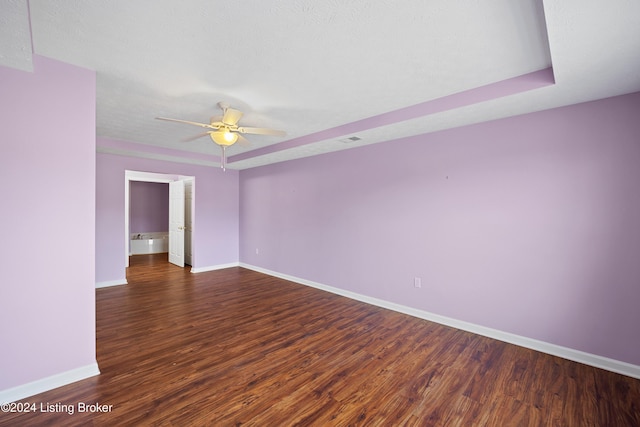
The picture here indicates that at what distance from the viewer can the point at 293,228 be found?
5312mm

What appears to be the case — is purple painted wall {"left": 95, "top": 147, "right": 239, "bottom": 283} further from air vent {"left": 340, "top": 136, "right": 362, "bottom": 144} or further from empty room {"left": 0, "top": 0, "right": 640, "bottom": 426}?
air vent {"left": 340, "top": 136, "right": 362, "bottom": 144}

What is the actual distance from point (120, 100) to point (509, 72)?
3.75 m

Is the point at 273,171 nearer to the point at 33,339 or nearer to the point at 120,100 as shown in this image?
the point at 120,100

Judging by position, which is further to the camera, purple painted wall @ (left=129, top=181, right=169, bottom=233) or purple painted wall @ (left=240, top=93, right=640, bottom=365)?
purple painted wall @ (left=129, top=181, right=169, bottom=233)

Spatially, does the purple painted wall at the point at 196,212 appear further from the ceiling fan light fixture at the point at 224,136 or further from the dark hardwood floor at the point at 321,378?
the ceiling fan light fixture at the point at 224,136

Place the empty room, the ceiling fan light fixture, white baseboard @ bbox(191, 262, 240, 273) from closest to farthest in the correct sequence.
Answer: the empty room < the ceiling fan light fixture < white baseboard @ bbox(191, 262, 240, 273)

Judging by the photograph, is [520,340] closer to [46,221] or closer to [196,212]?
[46,221]

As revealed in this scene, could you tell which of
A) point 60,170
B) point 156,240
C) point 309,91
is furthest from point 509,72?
point 156,240

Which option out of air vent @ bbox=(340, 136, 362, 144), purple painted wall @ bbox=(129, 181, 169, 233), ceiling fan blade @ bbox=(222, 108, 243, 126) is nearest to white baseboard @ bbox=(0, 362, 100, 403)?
ceiling fan blade @ bbox=(222, 108, 243, 126)

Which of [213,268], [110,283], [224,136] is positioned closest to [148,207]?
[213,268]

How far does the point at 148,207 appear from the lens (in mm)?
8773

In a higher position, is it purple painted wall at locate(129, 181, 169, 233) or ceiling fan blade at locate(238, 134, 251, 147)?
ceiling fan blade at locate(238, 134, 251, 147)

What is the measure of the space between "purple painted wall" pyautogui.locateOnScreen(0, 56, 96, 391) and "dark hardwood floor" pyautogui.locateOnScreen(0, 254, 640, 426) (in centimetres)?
33

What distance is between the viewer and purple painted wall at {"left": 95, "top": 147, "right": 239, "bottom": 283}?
476 centimetres
